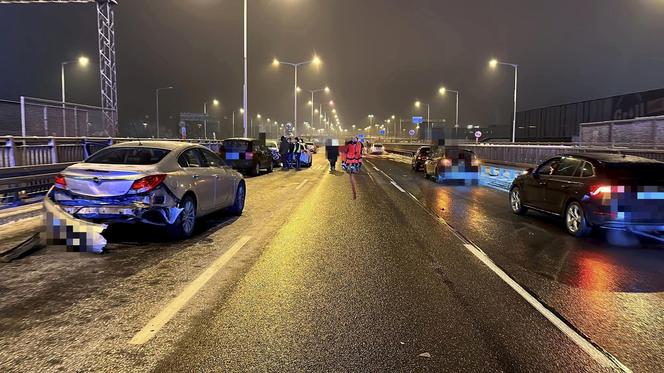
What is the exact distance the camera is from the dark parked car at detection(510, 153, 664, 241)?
28.6 ft

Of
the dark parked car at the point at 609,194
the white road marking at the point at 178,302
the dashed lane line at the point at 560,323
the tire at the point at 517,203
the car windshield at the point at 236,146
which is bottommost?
the dashed lane line at the point at 560,323

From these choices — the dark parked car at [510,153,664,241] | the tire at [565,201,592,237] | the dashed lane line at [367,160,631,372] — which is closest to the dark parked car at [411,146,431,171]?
the dark parked car at [510,153,664,241]

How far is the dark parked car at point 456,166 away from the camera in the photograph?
21578 millimetres

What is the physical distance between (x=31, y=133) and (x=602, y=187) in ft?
56.1

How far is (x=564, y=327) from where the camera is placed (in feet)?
15.9

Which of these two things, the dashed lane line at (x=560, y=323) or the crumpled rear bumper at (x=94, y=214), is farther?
the crumpled rear bumper at (x=94, y=214)

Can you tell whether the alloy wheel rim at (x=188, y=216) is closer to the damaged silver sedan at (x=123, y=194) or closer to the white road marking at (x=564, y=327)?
the damaged silver sedan at (x=123, y=194)

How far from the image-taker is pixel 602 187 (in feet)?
29.3

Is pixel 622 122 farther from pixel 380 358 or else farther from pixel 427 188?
pixel 380 358

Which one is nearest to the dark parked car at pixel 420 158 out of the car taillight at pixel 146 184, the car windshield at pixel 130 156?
the car windshield at pixel 130 156

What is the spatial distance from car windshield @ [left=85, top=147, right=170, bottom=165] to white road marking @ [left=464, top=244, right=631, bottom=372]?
5481 millimetres

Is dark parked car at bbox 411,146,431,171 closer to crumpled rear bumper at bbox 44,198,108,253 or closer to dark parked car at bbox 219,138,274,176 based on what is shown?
dark parked car at bbox 219,138,274,176

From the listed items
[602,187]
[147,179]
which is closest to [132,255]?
[147,179]

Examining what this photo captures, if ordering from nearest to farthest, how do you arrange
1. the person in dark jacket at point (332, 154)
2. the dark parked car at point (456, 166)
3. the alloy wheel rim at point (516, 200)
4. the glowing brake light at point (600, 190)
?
the glowing brake light at point (600, 190), the alloy wheel rim at point (516, 200), the dark parked car at point (456, 166), the person in dark jacket at point (332, 154)
